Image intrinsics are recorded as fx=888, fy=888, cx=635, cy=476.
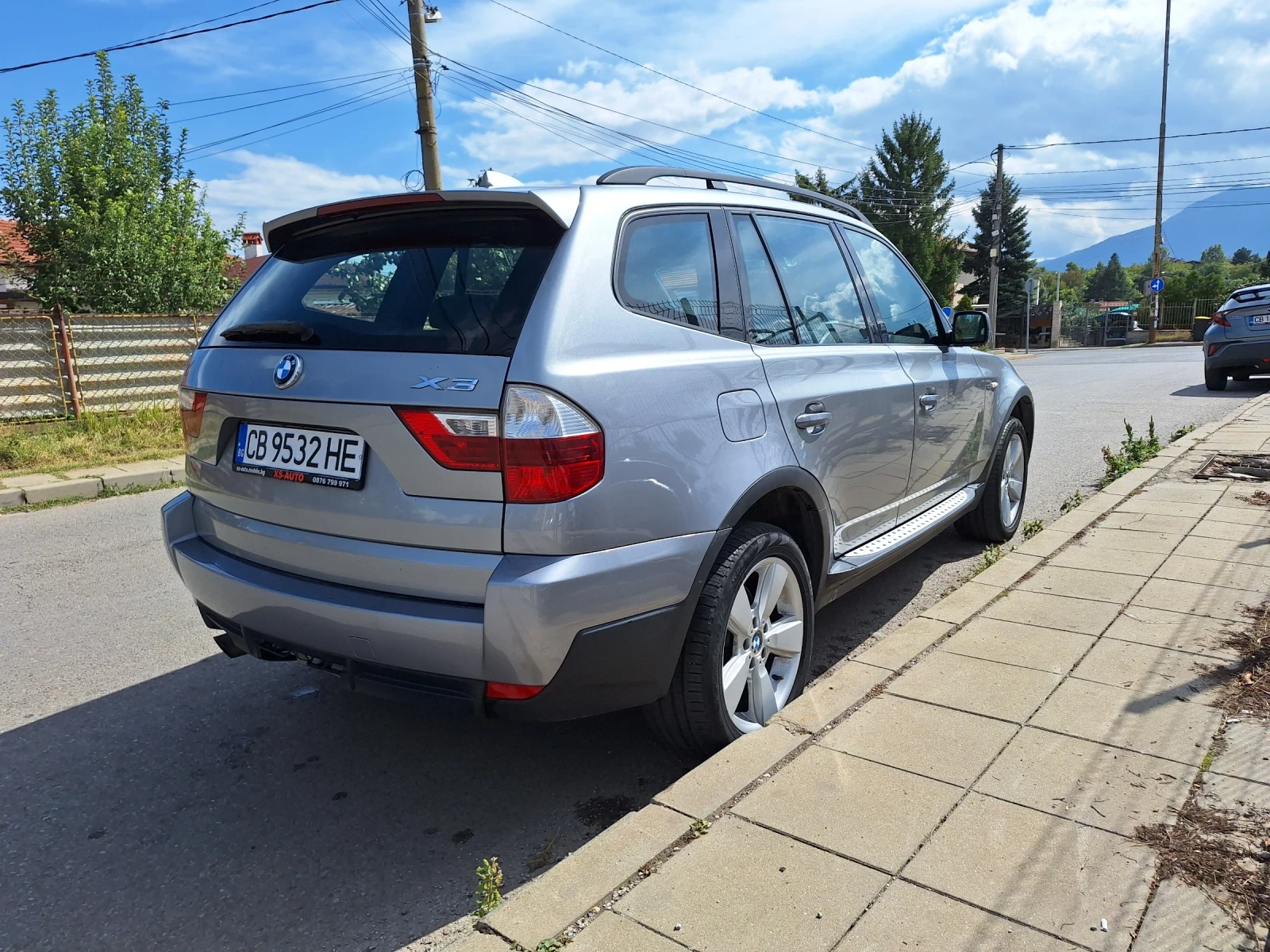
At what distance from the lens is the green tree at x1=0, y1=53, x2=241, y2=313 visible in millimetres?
14328

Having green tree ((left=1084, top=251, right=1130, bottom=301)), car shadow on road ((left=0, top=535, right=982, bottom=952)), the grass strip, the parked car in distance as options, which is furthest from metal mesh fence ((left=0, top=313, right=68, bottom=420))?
green tree ((left=1084, top=251, right=1130, bottom=301))

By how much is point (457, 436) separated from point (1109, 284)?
148 metres

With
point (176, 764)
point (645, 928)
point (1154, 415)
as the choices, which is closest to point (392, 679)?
point (645, 928)

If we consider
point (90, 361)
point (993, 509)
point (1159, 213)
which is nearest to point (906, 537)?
point (993, 509)

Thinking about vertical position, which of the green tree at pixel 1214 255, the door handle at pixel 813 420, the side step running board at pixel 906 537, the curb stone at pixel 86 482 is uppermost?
the green tree at pixel 1214 255

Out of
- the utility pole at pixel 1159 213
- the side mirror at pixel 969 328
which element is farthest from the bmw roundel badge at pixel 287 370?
the utility pole at pixel 1159 213

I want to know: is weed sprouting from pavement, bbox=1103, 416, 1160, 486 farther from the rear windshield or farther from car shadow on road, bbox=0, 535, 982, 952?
the rear windshield

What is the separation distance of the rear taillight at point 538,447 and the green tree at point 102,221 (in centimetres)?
1478

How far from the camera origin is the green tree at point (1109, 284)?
128m

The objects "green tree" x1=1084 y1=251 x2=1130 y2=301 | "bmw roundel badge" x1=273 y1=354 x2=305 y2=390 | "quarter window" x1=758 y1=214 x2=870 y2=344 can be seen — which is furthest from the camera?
"green tree" x1=1084 y1=251 x2=1130 y2=301

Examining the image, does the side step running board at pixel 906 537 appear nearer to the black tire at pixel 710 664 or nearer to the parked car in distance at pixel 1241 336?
the black tire at pixel 710 664

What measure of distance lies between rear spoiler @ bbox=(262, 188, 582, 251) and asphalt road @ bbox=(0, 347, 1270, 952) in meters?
1.43

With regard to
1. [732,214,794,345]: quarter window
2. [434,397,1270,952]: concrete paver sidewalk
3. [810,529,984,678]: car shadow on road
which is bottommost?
[810,529,984,678]: car shadow on road

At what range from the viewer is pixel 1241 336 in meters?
13.7
